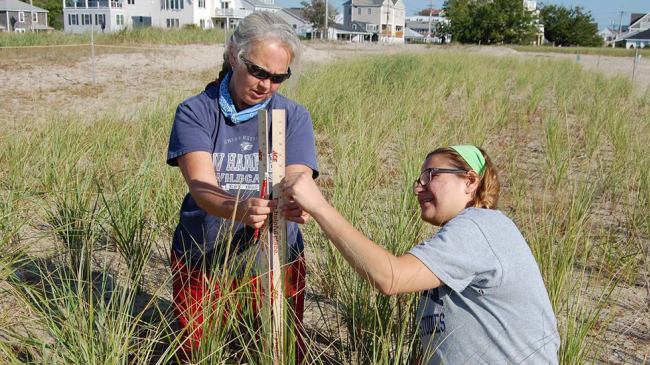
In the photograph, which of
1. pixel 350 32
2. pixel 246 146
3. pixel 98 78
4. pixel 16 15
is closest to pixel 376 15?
pixel 350 32

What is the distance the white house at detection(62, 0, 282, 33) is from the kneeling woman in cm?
5607

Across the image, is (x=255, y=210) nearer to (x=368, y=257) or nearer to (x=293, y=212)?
(x=293, y=212)

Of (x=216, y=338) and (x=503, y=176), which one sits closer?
(x=216, y=338)

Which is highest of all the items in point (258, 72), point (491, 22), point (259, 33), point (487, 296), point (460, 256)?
point (491, 22)

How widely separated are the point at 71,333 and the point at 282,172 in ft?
2.13

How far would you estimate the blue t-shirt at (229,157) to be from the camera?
1.79 m

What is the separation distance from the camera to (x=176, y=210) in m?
2.93

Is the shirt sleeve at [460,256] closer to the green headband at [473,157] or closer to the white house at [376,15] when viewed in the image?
the green headband at [473,157]

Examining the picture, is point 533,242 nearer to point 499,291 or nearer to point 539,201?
point 499,291

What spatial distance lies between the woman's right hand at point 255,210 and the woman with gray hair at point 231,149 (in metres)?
0.10

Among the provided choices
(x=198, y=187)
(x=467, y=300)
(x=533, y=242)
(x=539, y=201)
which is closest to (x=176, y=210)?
(x=198, y=187)

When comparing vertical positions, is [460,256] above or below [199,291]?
above

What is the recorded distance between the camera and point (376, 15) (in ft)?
258

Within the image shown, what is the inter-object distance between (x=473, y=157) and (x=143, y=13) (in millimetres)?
61031
